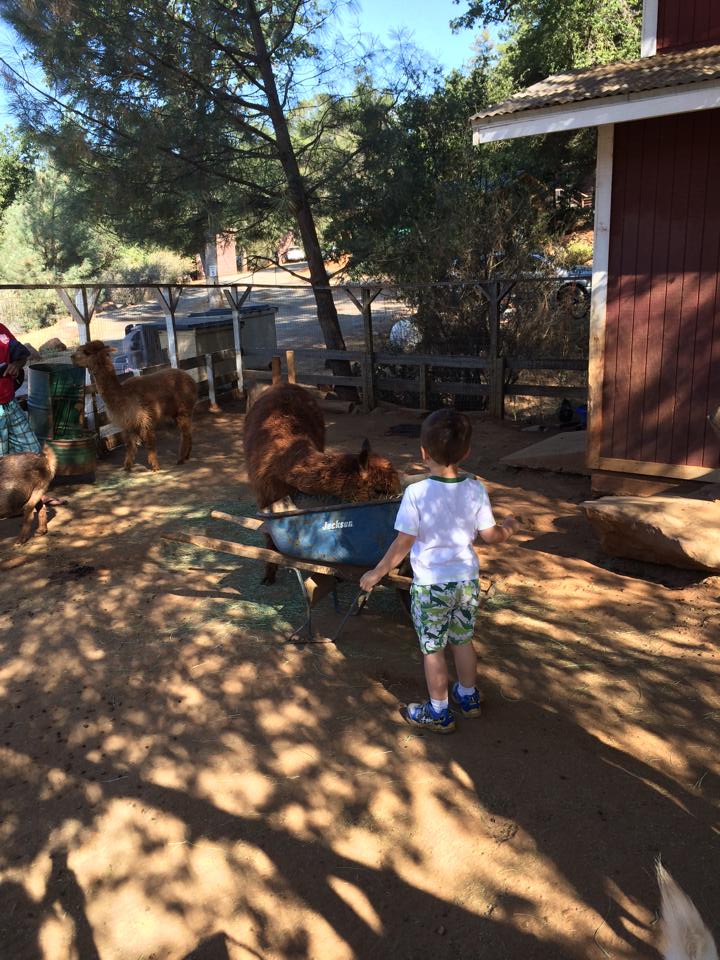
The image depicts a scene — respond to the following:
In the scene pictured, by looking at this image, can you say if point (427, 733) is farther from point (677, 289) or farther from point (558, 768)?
point (677, 289)

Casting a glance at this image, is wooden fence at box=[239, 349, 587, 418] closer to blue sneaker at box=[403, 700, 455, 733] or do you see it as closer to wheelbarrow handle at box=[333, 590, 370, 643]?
wheelbarrow handle at box=[333, 590, 370, 643]

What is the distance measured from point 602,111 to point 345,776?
5.69 meters

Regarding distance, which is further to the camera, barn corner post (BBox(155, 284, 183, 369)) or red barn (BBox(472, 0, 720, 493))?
barn corner post (BBox(155, 284, 183, 369))

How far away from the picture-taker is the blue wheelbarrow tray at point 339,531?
4023mm

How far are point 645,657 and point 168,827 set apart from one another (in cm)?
267

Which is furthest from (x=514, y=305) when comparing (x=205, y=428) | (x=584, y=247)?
(x=584, y=247)

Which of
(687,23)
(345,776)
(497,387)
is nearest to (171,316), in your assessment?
(497,387)

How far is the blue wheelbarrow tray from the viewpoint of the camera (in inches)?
158

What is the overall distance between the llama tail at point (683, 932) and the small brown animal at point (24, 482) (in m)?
5.91

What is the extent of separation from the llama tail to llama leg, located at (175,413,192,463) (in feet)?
27.1

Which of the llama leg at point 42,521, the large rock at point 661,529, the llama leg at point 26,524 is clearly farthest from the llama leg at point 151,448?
the large rock at point 661,529

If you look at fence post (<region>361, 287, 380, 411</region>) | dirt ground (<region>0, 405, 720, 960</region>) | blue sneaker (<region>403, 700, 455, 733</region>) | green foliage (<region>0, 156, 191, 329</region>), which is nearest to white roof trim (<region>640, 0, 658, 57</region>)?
dirt ground (<region>0, 405, 720, 960</region>)

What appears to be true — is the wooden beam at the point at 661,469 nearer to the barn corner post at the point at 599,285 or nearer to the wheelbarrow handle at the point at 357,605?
the barn corner post at the point at 599,285

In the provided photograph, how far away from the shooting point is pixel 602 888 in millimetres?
2637
